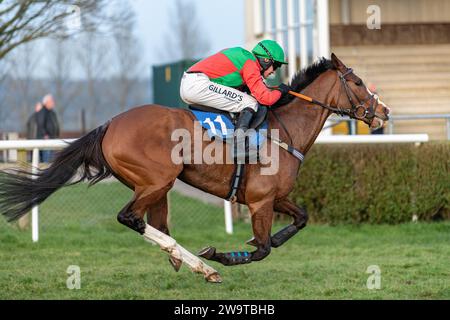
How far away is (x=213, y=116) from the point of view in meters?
6.87

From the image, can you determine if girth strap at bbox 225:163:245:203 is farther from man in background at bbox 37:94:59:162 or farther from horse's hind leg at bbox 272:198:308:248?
man in background at bbox 37:94:59:162

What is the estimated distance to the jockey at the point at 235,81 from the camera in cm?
687

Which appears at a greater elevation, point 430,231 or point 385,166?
point 385,166

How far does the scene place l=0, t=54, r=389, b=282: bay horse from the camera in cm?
667

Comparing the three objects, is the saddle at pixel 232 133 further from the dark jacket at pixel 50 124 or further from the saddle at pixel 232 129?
the dark jacket at pixel 50 124

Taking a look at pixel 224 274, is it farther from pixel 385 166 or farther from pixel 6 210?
pixel 385 166

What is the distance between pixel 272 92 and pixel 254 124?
299mm

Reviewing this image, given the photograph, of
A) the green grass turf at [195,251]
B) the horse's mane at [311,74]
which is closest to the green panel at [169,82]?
the green grass turf at [195,251]

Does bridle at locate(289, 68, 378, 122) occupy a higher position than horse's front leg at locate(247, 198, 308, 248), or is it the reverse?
bridle at locate(289, 68, 378, 122)

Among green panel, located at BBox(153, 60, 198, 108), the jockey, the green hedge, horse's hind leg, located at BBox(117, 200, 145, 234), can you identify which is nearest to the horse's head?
the jockey

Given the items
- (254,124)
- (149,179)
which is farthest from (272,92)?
(149,179)

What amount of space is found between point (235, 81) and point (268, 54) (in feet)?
1.06

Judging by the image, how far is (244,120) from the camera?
679 cm
